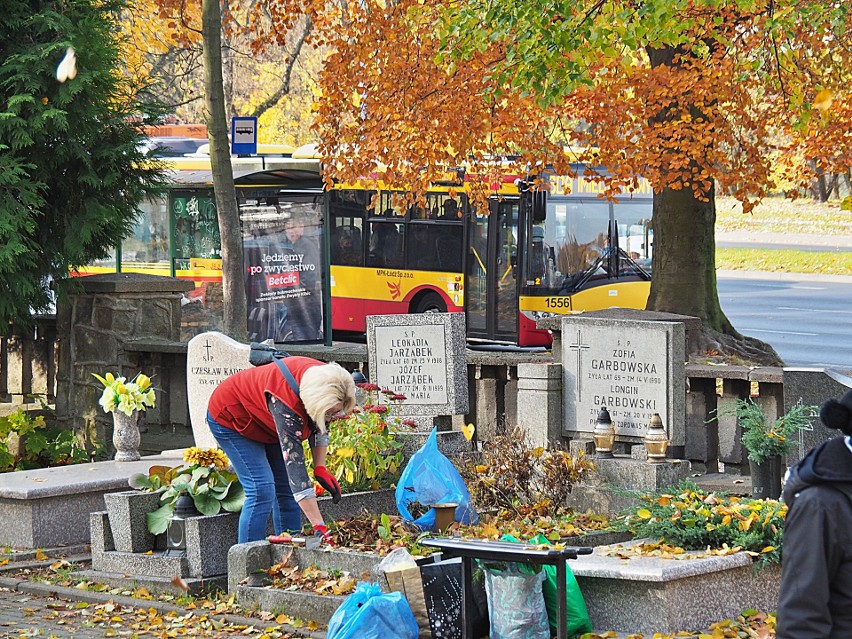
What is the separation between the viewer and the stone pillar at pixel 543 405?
388 inches

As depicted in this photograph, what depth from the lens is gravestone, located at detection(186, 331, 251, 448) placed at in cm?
1023

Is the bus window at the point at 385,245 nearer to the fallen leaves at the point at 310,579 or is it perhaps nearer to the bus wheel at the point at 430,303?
the bus wheel at the point at 430,303

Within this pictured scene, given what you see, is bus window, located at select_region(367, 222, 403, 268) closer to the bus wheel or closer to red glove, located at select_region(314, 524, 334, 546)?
the bus wheel

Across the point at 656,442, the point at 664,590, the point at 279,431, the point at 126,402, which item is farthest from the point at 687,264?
the point at 664,590

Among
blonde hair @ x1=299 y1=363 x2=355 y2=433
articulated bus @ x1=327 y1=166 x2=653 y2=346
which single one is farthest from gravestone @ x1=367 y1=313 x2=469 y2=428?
articulated bus @ x1=327 y1=166 x2=653 y2=346

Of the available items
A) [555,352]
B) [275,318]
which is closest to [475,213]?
[275,318]

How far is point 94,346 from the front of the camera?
12.4 metres

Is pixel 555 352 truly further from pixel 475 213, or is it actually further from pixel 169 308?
pixel 475 213

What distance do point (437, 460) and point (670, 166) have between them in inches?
284

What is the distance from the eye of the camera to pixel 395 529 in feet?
27.1

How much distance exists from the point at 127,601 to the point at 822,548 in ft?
18.2

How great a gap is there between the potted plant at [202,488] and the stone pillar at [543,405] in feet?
7.43

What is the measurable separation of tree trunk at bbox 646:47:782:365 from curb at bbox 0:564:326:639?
8.96 meters

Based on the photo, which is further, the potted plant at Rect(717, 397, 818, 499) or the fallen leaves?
the potted plant at Rect(717, 397, 818, 499)
